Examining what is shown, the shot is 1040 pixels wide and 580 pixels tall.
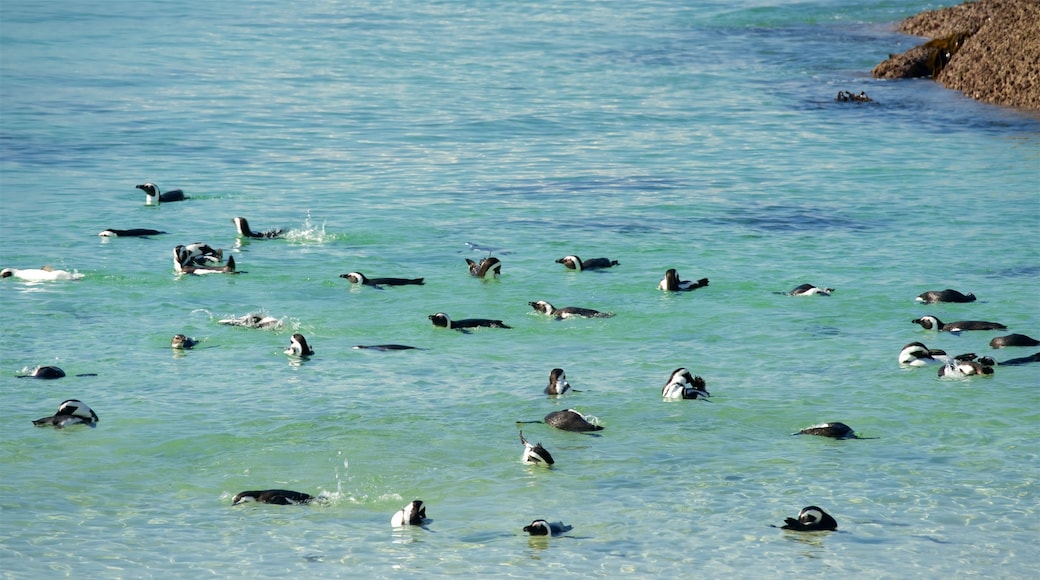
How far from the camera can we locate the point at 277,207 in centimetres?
3006

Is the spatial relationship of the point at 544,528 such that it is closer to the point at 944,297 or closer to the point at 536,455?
the point at 536,455

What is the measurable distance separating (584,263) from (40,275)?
352 inches

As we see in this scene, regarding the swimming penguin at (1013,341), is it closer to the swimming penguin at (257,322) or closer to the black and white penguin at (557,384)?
the black and white penguin at (557,384)

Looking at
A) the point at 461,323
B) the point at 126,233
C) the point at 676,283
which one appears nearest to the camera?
the point at 461,323

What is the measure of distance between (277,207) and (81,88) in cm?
2105

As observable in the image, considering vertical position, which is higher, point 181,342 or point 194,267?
point 194,267

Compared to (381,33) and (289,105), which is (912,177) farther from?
(381,33)

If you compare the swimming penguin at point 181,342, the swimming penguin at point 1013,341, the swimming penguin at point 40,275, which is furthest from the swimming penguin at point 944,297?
the swimming penguin at point 40,275

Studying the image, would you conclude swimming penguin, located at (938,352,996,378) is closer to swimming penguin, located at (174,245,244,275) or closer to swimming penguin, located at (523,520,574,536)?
swimming penguin, located at (523,520,574,536)

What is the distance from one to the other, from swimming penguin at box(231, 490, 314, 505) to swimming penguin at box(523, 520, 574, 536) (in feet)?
7.78

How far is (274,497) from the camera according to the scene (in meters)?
14.1

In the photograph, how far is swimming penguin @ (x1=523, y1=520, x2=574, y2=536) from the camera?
13.1 meters

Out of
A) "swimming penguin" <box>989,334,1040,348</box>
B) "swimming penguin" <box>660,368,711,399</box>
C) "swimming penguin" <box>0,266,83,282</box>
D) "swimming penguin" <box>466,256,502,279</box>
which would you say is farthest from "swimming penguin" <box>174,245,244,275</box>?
"swimming penguin" <box>989,334,1040,348</box>

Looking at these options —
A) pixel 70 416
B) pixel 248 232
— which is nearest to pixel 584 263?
pixel 248 232
